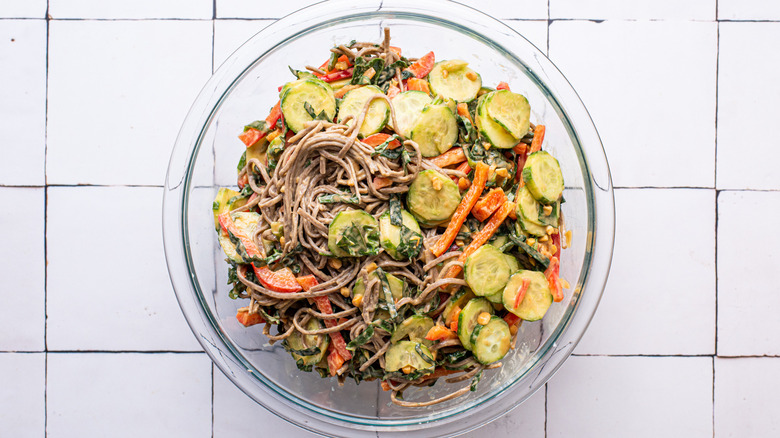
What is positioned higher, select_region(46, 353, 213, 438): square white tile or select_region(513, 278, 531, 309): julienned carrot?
select_region(513, 278, 531, 309): julienned carrot

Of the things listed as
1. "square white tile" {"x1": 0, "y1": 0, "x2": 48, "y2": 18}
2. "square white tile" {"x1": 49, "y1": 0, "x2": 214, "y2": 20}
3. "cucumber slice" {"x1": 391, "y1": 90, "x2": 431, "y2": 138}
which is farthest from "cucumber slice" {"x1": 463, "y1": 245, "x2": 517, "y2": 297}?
"square white tile" {"x1": 0, "y1": 0, "x2": 48, "y2": 18}

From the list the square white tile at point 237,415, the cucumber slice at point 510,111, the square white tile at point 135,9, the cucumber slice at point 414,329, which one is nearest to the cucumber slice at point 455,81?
the cucumber slice at point 510,111

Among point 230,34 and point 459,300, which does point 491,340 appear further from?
point 230,34

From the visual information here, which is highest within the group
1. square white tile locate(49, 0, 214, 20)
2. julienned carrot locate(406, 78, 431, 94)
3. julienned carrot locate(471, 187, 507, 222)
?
square white tile locate(49, 0, 214, 20)

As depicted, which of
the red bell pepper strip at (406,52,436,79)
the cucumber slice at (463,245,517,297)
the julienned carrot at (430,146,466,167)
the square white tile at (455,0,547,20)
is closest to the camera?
the cucumber slice at (463,245,517,297)

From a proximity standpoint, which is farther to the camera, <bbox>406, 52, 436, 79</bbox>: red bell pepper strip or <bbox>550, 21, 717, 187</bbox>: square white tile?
<bbox>550, 21, 717, 187</bbox>: square white tile

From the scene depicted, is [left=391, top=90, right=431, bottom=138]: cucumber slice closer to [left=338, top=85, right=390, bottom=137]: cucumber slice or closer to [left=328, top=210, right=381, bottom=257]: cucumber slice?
[left=338, top=85, right=390, bottom=137]: cucumber slice

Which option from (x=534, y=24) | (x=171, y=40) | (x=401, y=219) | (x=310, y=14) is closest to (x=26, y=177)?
(x=171, y=40)
